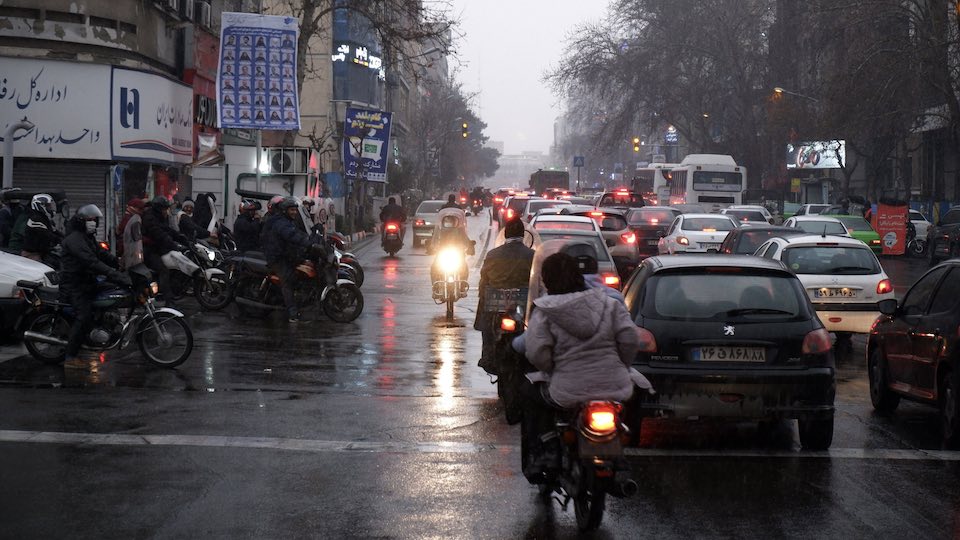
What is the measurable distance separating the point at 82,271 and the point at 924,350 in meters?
8.09

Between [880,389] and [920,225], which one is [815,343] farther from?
[920,225]

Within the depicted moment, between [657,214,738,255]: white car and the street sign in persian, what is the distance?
911 centimetres

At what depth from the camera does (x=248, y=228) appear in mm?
22125

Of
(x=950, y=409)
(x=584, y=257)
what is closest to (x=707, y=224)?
(x=950, y=409)

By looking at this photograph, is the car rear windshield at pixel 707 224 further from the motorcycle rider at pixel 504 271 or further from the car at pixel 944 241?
the motorcycle rider at pixel 504 271

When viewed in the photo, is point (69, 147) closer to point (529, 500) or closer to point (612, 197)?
point (529, 500)

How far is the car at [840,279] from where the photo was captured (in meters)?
16.1

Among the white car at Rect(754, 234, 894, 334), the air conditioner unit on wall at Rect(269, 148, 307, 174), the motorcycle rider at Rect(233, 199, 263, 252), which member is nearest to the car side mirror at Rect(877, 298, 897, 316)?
the white car at Rect(754, 234, 894, 334)

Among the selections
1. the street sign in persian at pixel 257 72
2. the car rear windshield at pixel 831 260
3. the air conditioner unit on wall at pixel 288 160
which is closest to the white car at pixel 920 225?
the air conditioner unit on wall at pixel 288 160

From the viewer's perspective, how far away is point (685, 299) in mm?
9570

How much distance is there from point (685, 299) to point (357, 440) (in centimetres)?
266

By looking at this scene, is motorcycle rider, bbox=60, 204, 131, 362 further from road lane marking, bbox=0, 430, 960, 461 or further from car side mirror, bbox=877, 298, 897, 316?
car side mirror, bbox=877, 298, 897, 316

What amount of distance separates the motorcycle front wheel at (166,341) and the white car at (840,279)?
7.23m

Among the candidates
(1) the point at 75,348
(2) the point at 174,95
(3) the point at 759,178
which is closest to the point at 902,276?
(2) the point at 174,95
